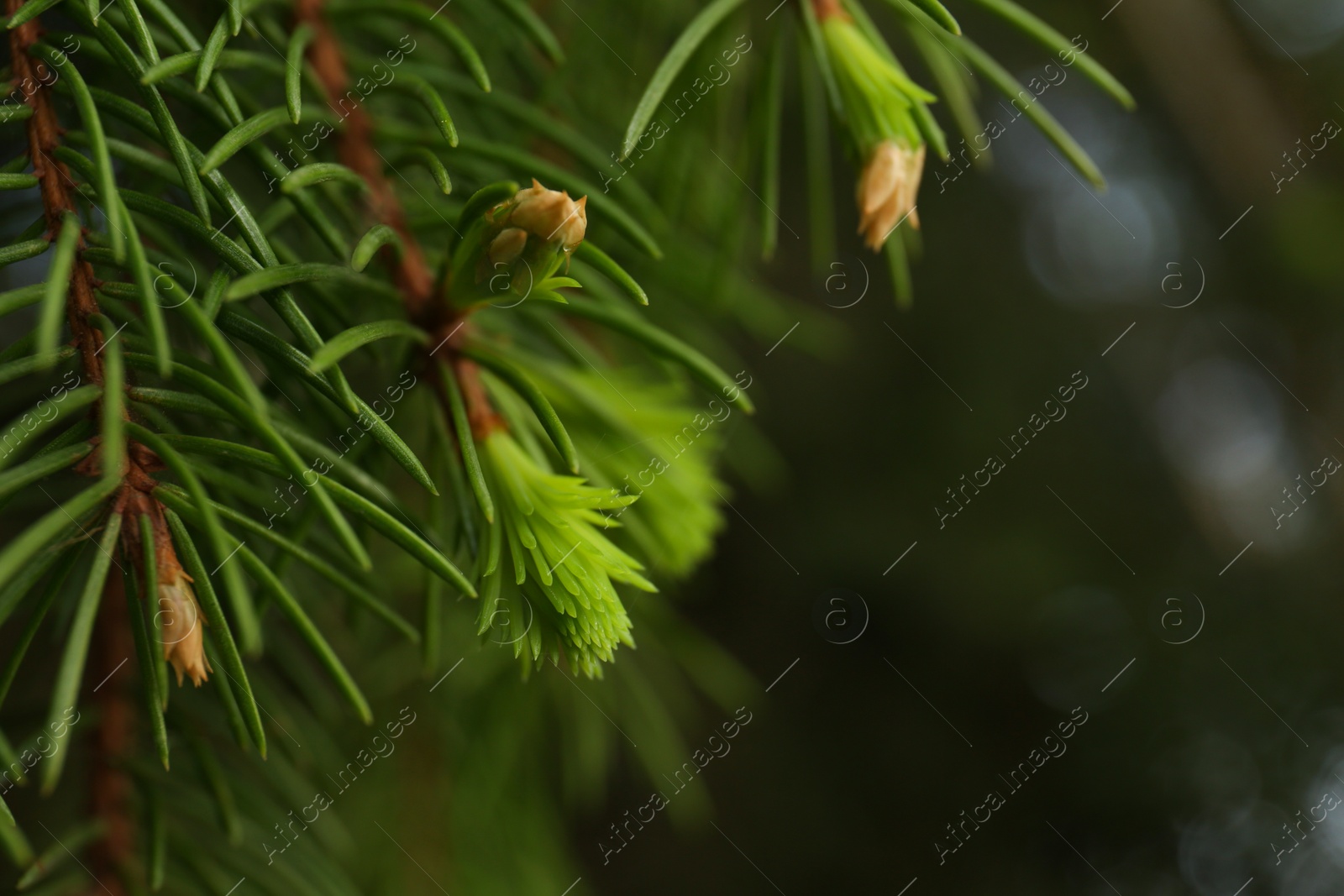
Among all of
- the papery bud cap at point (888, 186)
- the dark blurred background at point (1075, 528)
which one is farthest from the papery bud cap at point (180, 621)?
the dark blurred background at point (1075, 528)

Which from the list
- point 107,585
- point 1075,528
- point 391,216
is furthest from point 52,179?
point 1075,528

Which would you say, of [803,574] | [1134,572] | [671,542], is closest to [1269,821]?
[1134,572]

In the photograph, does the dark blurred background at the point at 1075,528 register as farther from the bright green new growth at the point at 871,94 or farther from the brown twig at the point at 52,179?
the brown twig at the point at 52,179

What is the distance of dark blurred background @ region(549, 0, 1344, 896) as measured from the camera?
2.70 ft

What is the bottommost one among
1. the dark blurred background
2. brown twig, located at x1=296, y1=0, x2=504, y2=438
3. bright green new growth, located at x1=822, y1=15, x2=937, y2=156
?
the dark blurred background

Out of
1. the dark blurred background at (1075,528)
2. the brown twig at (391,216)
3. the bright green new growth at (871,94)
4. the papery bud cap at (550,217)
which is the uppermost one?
the brown twig at (391,216)

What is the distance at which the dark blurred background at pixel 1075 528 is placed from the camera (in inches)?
32.4

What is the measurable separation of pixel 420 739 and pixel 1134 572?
0.73 metres

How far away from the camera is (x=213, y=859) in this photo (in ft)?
1.33

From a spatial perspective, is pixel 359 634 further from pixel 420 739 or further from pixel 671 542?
pixel 420 739

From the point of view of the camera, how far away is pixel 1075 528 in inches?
38.7

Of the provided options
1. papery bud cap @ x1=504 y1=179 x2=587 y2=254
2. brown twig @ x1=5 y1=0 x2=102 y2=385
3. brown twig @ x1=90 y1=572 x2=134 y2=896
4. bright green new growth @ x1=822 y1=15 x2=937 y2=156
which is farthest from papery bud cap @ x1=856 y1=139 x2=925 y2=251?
brown twig @ x1=90 y1=572 x2=134 y2=896

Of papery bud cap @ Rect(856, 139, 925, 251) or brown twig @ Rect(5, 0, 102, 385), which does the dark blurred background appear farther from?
brown twig @ Rect(5, 0, 102, 385)

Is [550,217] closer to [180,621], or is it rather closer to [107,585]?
[180,621]
